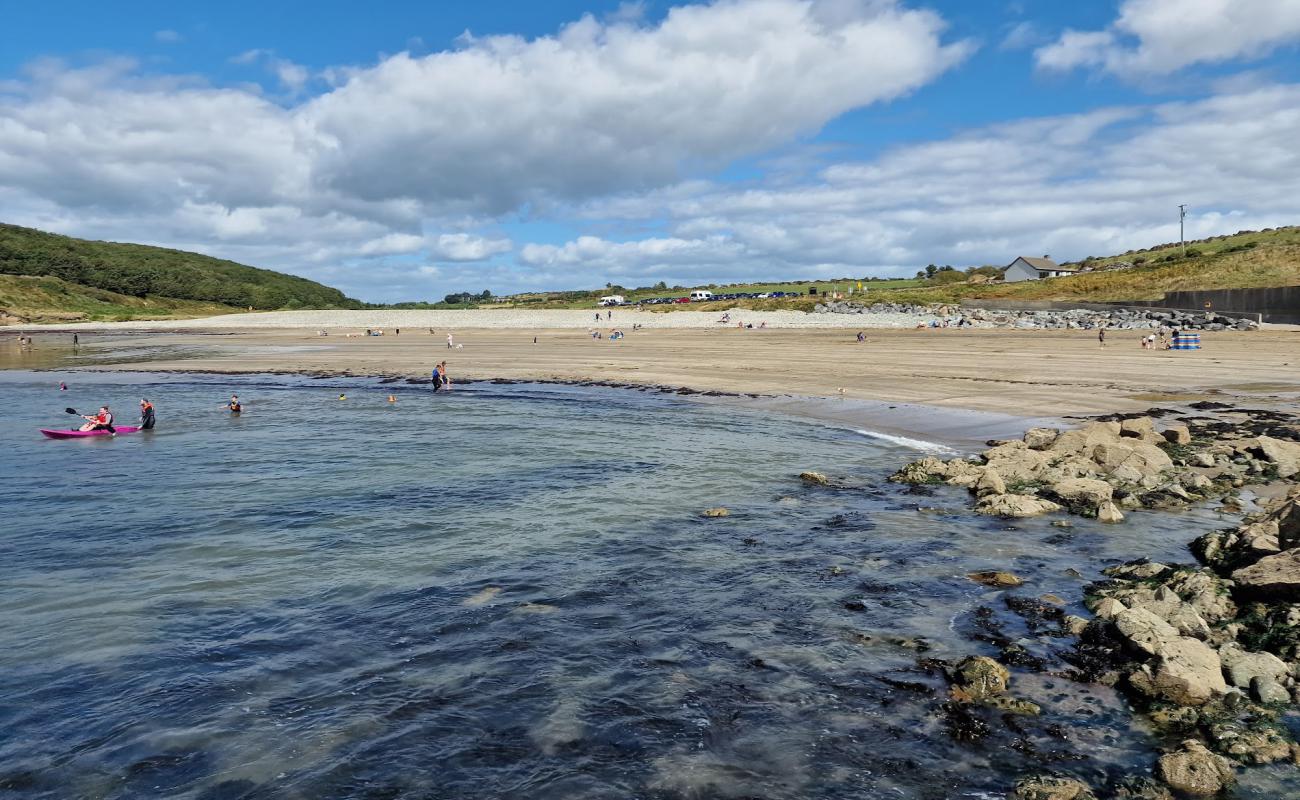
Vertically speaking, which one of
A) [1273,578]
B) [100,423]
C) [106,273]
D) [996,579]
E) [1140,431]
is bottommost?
[996,579]

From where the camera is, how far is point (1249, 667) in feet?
32.8

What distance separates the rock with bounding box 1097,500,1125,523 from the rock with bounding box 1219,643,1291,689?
25.1 feet

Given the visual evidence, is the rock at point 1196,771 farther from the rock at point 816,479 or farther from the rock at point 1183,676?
the rock at point 816,479

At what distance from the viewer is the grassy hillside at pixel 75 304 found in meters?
145

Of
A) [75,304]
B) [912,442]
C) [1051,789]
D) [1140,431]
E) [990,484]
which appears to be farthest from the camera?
[75,304]

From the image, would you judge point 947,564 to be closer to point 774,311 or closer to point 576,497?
point 576,497

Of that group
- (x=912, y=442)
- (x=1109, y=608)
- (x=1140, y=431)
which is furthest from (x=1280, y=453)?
(x=1109, y=608)

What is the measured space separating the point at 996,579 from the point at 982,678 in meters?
4.31

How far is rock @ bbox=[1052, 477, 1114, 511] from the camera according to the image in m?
18.5

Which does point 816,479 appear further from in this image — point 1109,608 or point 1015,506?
point 1109,608

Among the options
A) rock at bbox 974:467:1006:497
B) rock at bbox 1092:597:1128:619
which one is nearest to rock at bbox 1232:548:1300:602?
rock at bbox 1092:597:1128:619

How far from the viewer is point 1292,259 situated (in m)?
85.8

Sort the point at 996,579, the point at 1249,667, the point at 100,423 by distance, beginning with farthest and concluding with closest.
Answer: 1. the point at 100,423
2. the point at 996,579
3. the point at 1249,667

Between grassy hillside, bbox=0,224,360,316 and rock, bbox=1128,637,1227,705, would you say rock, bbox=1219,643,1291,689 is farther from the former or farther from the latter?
grassy hillside, bbox=0,224,360,316
